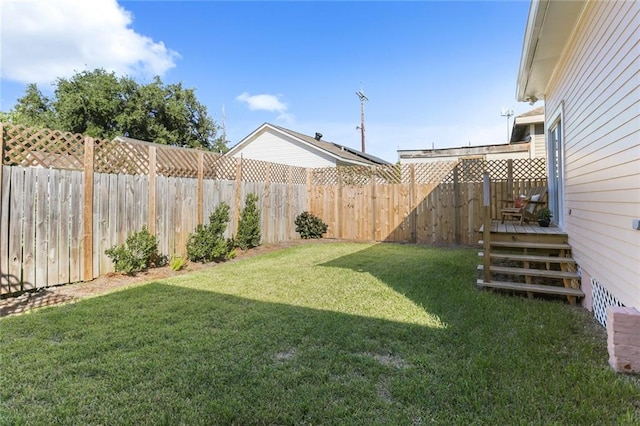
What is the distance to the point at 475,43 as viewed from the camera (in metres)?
8.09

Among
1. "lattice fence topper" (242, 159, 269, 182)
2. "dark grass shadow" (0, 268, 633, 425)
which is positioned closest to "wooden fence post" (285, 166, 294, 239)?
"lattice fence topper" (242, 159, 269, 182)

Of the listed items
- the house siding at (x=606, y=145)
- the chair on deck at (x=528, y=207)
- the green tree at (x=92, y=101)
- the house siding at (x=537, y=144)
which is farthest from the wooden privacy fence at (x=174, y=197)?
the green tree at (x=92, y=101)

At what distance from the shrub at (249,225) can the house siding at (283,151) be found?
7.54 meters

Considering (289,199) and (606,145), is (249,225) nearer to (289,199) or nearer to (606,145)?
(289,199)

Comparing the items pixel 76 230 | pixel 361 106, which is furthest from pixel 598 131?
pixel 361 106

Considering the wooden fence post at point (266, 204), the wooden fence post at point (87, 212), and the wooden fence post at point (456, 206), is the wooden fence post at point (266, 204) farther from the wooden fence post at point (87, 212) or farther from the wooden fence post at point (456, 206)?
the wooden fence post at point (456, 206)

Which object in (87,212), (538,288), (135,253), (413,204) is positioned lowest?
(538,288)

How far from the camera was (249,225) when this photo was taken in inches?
312

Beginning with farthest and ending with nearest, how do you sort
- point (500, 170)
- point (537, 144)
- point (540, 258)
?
point (537, 144) < point (500, 170) < point (540, 258)

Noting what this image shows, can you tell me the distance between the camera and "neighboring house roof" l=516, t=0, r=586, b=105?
12.3 feet

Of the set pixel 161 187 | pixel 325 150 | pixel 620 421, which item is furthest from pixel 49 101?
pixel 620 421

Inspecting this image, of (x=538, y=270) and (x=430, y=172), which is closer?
(x=538, y=270)

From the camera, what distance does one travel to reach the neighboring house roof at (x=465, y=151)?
1255 centimetres

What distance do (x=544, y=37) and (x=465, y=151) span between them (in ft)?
31.0
